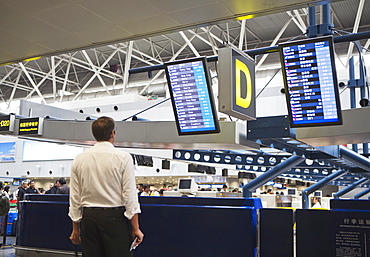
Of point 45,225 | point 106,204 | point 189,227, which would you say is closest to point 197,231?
point 189,227

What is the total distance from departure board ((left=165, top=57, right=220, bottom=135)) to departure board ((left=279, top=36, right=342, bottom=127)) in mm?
1025

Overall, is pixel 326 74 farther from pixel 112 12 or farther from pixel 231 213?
pixel 231 213

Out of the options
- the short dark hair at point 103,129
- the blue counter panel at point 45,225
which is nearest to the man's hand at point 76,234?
the short dark hair at point 103,129

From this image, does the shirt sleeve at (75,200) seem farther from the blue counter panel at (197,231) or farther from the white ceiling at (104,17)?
the blue counter panel at (197,231)

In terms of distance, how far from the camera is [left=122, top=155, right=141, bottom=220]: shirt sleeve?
2.97 metres

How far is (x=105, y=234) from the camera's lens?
293 centimetres

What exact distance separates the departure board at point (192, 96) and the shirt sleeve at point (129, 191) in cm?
268

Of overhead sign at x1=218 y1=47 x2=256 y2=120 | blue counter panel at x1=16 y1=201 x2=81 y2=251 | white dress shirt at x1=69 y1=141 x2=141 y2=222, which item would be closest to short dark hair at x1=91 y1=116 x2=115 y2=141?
white dress shirt at x1=69 y1=141 x2=141 y2=222

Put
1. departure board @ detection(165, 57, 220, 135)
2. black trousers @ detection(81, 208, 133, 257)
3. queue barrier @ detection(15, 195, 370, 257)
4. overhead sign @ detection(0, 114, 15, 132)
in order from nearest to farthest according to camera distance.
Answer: black trousers @ detection(81, 208, 133, 257) → departure board @ detection(165, 57, 220, 135) → queue barrier @ detection(15, 195, 370, 257) → overhead sign @ detection(0, 114, 15, 132)

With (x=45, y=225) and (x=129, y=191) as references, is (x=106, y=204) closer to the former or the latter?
(x=129, y=191)

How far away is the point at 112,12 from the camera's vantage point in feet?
16.0

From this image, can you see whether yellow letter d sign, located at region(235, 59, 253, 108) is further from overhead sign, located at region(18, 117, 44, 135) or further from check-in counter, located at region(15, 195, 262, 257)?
overhead sign, located at region(18, 117, 44, 135)

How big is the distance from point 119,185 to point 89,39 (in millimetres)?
3273

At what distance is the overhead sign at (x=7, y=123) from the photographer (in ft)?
35.5
